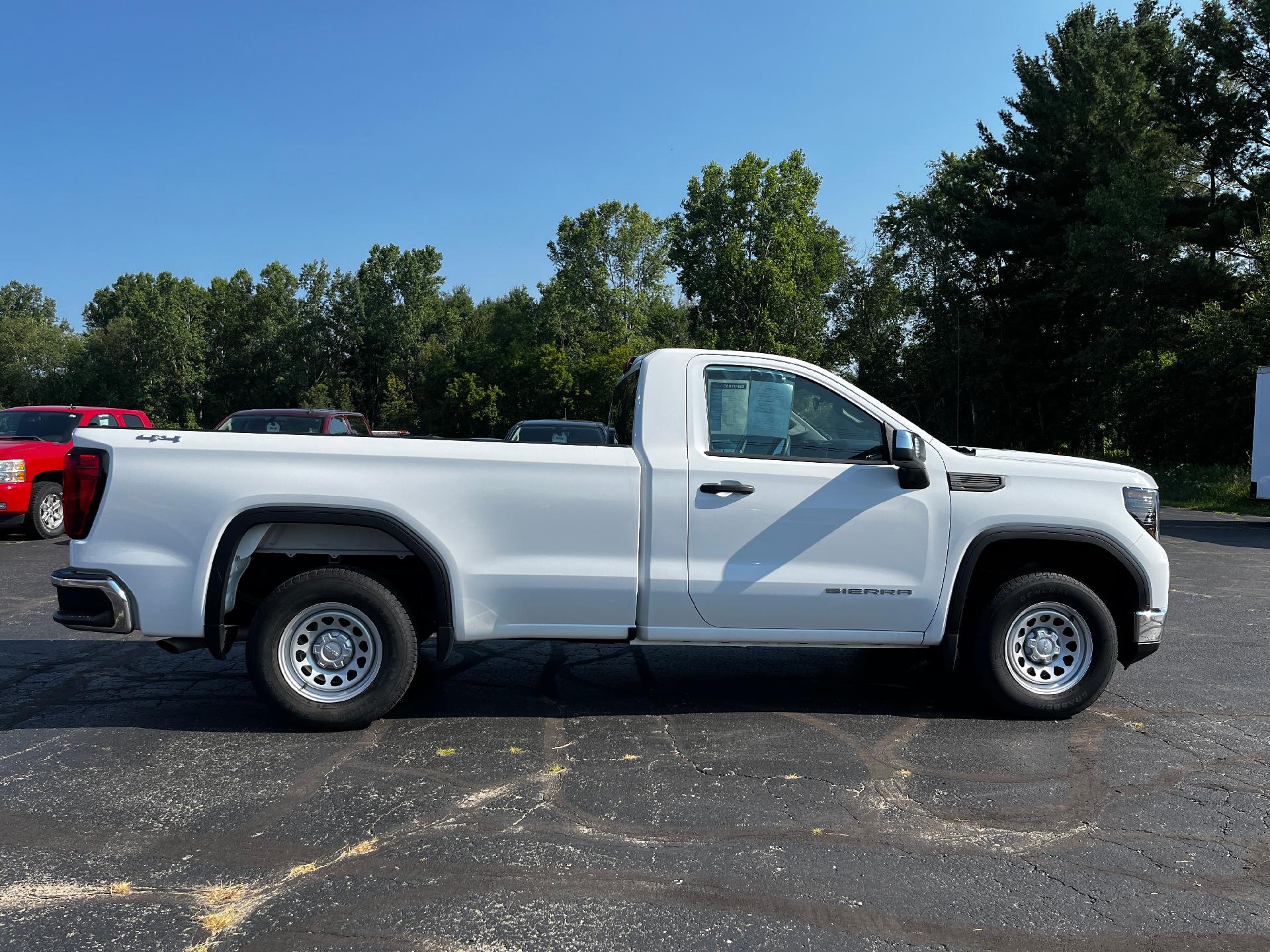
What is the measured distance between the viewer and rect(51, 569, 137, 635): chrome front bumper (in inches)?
193

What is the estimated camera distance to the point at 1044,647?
546cm

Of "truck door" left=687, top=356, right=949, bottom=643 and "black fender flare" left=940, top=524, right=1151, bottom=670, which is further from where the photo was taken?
"black fender flare" left=940, top=524, right=1151, bottom=670

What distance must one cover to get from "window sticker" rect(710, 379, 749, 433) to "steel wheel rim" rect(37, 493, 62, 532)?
453 inches

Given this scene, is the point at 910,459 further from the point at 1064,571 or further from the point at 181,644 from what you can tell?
the point at 181,644

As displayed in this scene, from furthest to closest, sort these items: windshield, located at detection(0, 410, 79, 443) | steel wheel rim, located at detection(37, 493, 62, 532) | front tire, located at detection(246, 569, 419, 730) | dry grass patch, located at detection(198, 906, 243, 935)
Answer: windshield, located at detection(0, 410, 79, 443) → steel wheel rim, located at detection(37, 493, 62, 532) → front tire, located at detection(246, 569, 419, 730) → dry grass patch, located at detection(198, 906, 243, 935)

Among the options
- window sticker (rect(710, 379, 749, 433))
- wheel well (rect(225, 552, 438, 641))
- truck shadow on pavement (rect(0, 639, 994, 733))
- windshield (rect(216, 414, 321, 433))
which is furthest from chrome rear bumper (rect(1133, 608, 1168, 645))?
windshield (rect(216, 414, 321, 433))

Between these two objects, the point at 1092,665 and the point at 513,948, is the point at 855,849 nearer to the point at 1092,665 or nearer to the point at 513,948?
the point at 513,948

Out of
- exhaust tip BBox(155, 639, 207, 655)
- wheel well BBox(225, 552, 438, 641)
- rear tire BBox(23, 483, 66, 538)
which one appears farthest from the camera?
rear tire BBox(23, 483, 66, 538)

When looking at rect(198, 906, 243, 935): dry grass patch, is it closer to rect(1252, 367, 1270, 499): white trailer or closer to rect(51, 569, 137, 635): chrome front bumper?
rect(51, 569, 137, 635): chrome front bumper

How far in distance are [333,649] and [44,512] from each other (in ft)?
34.5

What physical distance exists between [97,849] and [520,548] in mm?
2230

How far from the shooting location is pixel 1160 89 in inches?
1453

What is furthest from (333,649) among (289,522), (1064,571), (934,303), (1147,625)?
(934,303)

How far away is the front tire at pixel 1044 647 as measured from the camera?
17.6 feet
